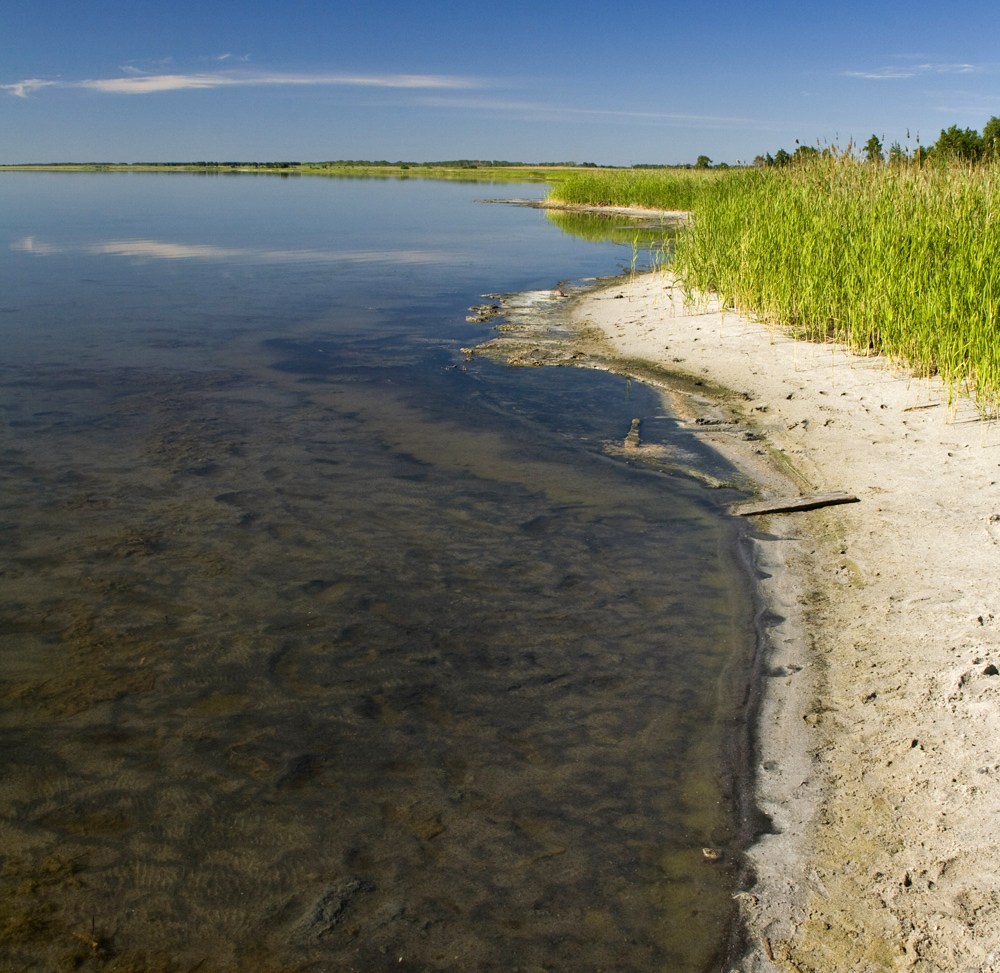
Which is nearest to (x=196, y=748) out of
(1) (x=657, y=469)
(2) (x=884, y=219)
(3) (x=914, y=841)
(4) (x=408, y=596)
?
(4) (x=408, y=596)

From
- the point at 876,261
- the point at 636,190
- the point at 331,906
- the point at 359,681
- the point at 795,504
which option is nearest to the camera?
the point at 331,906

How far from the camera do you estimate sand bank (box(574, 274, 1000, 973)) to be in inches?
130

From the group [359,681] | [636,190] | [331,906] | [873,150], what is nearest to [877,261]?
[873,150]

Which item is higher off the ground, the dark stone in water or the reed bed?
the reed bed

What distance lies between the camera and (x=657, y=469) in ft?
27.7

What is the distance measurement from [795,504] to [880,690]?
8.81 feet

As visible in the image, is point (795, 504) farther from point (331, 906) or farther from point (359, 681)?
point (331, 906)

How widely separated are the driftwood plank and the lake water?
0.99 ft

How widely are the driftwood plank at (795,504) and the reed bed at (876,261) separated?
2.19 metres

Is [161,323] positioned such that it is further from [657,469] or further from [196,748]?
[196,748]

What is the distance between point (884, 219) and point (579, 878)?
9.46m

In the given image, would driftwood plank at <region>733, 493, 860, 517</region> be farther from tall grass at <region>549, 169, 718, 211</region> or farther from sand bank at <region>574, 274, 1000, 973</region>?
tall grass at <region>549, 169, 718, 211</region>

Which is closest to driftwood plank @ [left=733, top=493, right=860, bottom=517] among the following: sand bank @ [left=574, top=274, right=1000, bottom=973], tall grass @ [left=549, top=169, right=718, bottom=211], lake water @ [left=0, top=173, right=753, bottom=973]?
sand bank @ [left=574, top=274, right=1000, bottom=973]

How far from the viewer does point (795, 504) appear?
719cm
